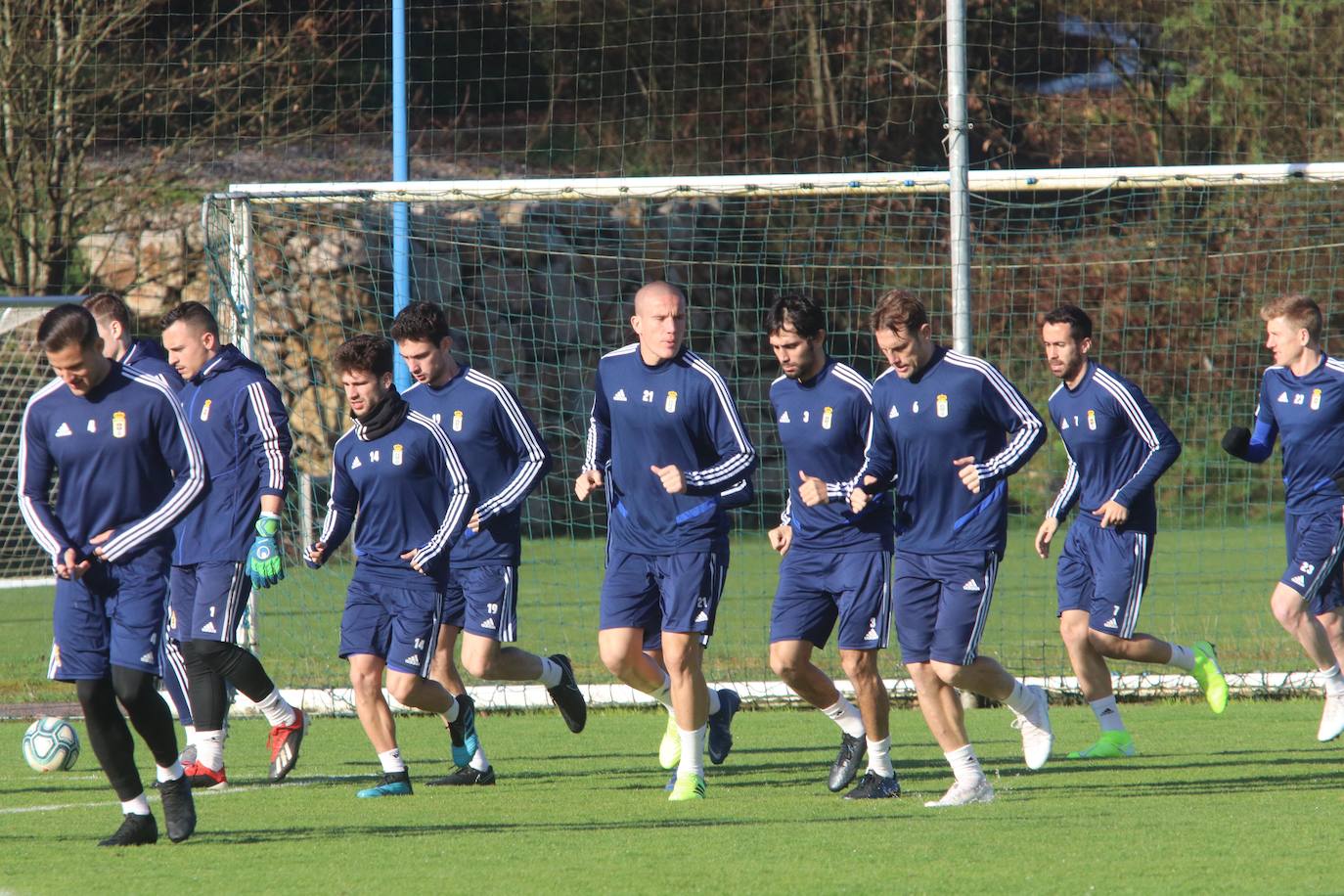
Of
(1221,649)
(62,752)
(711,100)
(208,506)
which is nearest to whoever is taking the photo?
(208,506)

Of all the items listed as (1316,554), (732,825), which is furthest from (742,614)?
(732,825)

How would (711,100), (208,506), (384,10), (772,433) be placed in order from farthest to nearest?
1. (711,100)
2. (384,10)
3. (772,433)
4. (208,506)

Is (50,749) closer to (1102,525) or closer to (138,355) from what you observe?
(138,355)

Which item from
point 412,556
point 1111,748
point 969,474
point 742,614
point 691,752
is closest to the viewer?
point 969,474

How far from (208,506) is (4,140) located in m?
13.0

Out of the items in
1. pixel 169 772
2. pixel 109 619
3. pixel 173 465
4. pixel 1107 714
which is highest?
pixel 173 465

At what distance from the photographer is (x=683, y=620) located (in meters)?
7.36

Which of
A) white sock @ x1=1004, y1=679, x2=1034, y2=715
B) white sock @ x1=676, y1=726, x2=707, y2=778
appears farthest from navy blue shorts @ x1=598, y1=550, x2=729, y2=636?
white sock @ x1=1004, y1=679, x2=1034, y2=715

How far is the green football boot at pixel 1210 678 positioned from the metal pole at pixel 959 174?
2140mm

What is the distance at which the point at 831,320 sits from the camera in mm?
20656

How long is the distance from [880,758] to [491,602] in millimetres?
2112

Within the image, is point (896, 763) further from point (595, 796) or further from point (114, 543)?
point (114, 543)

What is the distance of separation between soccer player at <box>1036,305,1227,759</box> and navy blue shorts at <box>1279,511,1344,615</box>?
60cm

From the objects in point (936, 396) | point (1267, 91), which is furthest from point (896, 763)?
point (1267, 91)
